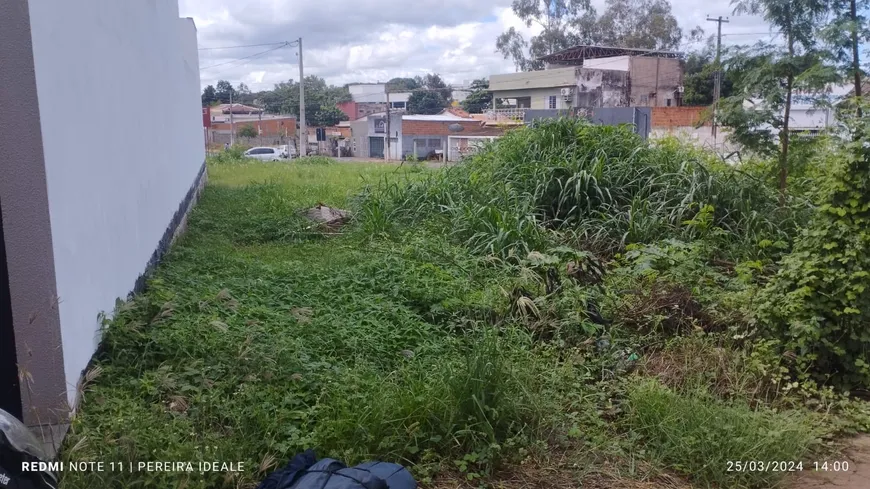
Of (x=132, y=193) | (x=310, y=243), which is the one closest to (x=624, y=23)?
(x=310, y=243)

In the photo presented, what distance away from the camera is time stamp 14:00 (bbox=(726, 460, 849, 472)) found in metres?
3.21

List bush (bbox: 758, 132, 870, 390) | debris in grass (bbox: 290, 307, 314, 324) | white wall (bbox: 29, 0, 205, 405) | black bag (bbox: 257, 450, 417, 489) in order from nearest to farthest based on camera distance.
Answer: black bag (bbox: 257, 450, 417, 489)
white wall (bbox: 29, 0, 205, 405)
bush (bbox: 758, 132, 870, 390)
debris in grass (bbox: 290, 307, 314, 324)

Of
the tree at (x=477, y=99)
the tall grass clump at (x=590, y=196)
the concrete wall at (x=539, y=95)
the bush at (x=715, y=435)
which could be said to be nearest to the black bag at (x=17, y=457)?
the bush at (x=715, y=435)

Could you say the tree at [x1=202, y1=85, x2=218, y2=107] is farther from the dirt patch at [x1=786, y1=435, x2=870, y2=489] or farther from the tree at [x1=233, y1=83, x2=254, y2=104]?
the dirt patch at [x1=786, y1=435, x2=870, y2=489]

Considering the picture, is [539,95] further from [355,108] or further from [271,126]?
[355,108]

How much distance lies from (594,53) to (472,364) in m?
41.6

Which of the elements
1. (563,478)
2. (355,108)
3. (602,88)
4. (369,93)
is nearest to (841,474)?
(563,478)

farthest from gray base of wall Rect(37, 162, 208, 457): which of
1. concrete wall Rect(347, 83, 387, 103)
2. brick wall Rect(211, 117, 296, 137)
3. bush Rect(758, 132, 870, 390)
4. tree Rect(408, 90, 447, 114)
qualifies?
tree Rect(408, 90, 447, 114)

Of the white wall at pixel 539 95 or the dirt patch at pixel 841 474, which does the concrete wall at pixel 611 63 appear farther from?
the dirt patch at pixel 841 474

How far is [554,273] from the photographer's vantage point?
17.9ft

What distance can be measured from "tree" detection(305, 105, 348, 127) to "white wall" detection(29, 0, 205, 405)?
49181 mm

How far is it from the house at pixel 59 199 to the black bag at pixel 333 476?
3.40 ft

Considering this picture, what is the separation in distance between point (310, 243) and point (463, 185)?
229cm

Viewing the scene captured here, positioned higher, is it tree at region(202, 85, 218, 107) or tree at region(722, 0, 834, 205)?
tree at region(202, 85, 218, 107)
